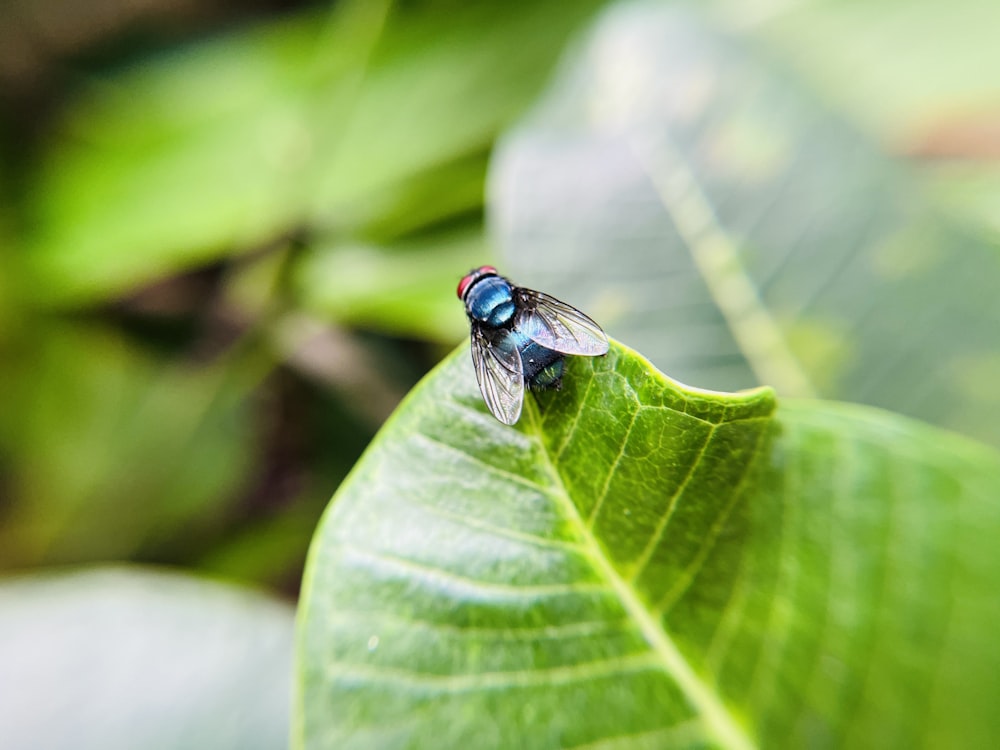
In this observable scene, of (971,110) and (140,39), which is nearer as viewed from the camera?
(971,110)

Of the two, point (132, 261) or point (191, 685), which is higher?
point (132, 261)

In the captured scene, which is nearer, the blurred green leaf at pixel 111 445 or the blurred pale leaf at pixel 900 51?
the blurred pale leaf at pixel 900 51

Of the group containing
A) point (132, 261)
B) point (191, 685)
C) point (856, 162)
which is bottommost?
point (191, 685)

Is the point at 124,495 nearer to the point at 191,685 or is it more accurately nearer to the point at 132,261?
the point at 132,261

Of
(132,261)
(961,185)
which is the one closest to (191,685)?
(132,261)

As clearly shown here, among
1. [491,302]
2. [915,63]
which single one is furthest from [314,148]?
[915,63]

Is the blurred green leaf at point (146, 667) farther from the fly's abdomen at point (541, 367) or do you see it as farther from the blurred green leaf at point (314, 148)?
the blurred green leaf at point (314, 148)

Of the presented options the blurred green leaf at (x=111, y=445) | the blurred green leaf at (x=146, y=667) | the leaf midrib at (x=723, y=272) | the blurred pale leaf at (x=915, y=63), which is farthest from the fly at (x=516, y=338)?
the blurred green leaf at (x=111, y=445)
